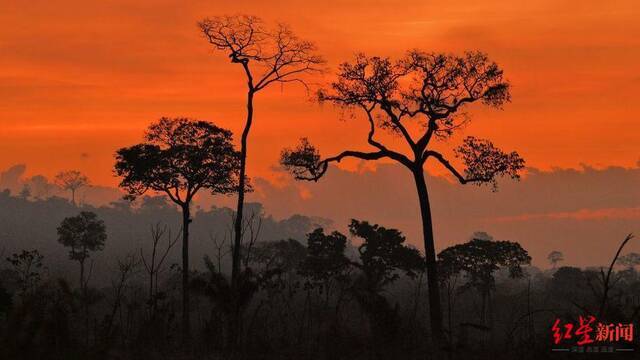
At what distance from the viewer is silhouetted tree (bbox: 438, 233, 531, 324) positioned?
198ft

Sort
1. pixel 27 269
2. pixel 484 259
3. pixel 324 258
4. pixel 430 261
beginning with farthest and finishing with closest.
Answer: pixel 484 259 < pixel 324 258 < pixel 27 269 < pixel 430 261

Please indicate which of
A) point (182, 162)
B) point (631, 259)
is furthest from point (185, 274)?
point (631, 259)

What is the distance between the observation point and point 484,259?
6134cm

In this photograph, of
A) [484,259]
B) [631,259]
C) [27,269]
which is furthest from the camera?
[631,259]

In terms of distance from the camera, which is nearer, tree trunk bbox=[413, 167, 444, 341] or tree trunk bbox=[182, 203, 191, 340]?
tree trunk bbox=[413, 167, 444, 341]

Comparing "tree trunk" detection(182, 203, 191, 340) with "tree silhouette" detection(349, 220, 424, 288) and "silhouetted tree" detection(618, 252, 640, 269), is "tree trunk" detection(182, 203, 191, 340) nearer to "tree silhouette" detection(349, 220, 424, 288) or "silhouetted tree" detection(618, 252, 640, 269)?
"tree silhouette" detection(349, 220, 424, 288)

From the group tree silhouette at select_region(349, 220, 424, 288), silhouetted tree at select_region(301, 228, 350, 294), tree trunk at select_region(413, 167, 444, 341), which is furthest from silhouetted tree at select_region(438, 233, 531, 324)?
tree trunk at select_region(413, 167, 444, 341)

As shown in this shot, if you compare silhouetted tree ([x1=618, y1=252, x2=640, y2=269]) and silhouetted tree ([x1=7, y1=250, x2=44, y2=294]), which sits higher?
silhouetted tree ([x1=618, y1=252, x2=640, y2=269])

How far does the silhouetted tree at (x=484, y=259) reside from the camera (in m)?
60.4

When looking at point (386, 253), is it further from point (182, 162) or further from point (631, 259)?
point (631, 259)

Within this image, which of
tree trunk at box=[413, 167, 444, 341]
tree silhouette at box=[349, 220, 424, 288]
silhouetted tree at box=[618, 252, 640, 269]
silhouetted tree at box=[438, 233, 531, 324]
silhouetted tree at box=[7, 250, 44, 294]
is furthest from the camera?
silhouetted tree at box=[618, 252, 640, 269]

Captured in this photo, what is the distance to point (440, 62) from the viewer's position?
27781mm

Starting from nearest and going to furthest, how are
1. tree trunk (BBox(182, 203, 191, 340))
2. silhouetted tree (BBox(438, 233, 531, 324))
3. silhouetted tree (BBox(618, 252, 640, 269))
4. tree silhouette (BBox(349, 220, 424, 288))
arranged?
tree trunk (BBox(182, 203, 191, 340))
tree silhouette (BBox(349, 220, 424, 288))
silhouetted tree (BBox(438, 233, 531, 324))
silhouetted tree (BBox(618, 252, 640, 269))

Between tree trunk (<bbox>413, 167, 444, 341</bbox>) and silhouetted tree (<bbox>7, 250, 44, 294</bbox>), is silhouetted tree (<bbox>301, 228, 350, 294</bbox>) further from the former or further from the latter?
tree trunk (<bbox>413, 167, 444, 341</bbox>)
